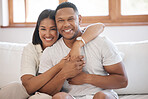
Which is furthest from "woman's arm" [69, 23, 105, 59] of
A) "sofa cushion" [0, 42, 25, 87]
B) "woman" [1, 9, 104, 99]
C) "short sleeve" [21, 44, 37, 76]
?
"sofa cushion" [0, 42, 25, 87]

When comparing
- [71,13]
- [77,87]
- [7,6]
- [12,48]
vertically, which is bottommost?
[77,87]

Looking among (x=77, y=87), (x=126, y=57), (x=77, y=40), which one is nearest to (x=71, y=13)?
(x=77, y=40)

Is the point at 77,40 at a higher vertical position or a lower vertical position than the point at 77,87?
higher

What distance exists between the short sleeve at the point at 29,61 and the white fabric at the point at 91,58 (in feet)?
0.27

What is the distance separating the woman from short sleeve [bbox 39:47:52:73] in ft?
0.22

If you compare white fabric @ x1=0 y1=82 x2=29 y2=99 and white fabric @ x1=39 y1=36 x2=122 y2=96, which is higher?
white fabric @ x1=39 y1=36 x2=122 y2=96

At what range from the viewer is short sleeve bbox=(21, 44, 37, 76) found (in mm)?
1643

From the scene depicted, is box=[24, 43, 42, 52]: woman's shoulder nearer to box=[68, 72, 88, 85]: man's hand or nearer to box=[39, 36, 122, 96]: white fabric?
box=[39, 36, 122, 96]: white fabric

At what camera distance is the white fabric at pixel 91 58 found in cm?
151

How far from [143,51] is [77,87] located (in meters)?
0.70

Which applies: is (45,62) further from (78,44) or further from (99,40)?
(99,40)

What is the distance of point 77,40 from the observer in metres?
1.57

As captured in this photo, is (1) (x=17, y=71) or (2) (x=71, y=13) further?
(1) (x=17, y=71)

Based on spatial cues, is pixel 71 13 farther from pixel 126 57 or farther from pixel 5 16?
pixel 5 16
